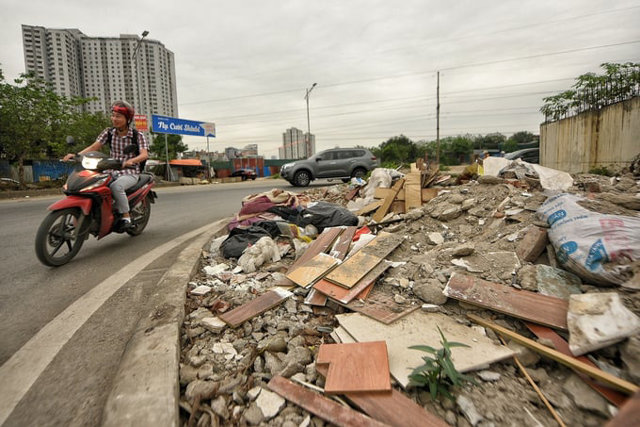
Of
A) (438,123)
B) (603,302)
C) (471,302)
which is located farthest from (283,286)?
(438,123)

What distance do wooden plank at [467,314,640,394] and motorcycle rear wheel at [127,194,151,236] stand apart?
4402mm

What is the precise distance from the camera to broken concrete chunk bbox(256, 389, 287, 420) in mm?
1240

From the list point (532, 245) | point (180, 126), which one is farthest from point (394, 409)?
point (180, 126)

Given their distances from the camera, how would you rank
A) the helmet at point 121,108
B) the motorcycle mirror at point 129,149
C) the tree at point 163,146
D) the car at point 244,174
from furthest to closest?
the tree at point 163,146
the car at point 244,174
the helmet at point 121,108
the motorcycle mirror at point 129,149

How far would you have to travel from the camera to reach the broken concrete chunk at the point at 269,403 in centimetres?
124

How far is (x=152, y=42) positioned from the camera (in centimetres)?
3472

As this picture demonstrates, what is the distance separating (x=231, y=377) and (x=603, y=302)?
186 cm

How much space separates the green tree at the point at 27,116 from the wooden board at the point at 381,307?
19.1 metres

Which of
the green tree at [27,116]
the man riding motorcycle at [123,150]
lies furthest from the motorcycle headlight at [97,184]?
the green tree at [27,116]

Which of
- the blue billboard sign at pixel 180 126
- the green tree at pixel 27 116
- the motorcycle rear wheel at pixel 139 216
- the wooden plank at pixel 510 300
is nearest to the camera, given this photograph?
the wooden plank at pixel 510 300

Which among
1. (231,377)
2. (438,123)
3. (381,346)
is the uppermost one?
(438,123)

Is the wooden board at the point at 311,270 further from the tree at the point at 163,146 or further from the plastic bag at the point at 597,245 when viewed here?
the tree at the point at 163,146

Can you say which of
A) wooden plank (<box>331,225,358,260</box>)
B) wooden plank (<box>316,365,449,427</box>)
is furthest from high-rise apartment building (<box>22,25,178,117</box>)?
wooden plank (<box>316,365,449,427</box>)

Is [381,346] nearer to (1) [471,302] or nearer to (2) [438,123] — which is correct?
(1) [471,302]
